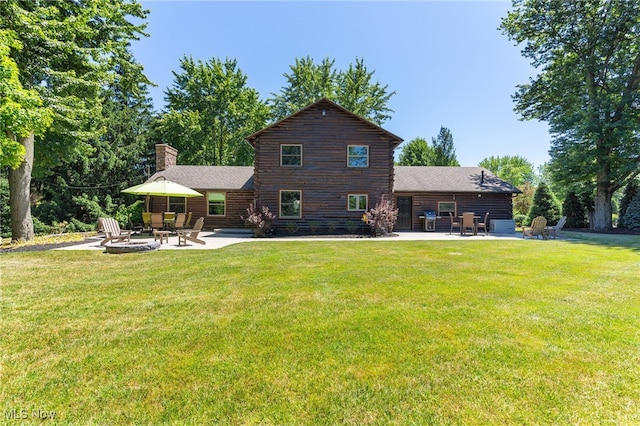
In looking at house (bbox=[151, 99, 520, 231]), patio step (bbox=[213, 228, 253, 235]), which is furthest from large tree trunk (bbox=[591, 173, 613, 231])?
patio step (bbox=[213, 228, 253, 235])

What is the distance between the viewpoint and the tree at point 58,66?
9914 millimetres

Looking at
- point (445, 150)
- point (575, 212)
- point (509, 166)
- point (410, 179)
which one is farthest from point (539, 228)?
point (509, 166)

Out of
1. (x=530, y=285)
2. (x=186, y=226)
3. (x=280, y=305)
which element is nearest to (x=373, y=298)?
(x=280, y=305)

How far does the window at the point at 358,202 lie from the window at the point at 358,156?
172cm

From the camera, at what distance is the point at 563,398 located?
2.29m

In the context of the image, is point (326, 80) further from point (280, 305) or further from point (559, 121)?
point (280, 305)

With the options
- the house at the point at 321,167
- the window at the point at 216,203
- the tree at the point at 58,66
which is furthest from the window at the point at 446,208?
the tree at the point at 58,66

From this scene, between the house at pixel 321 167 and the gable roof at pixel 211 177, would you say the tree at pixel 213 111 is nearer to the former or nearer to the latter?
the gable roof at pixel 211 177

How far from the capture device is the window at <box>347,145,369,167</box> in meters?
16.4

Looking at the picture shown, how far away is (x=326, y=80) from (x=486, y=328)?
34.0m

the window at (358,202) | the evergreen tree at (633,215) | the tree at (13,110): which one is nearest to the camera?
the tree at (13,110)

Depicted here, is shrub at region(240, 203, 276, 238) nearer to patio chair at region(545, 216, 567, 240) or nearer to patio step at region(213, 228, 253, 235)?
patio step at region(213, 228, 253, 235)

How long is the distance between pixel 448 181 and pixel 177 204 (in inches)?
688

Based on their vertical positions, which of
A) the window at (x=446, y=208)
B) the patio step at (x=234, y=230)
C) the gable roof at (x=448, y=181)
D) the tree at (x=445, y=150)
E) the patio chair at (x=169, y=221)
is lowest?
the patio step at (x=234, y=230)
